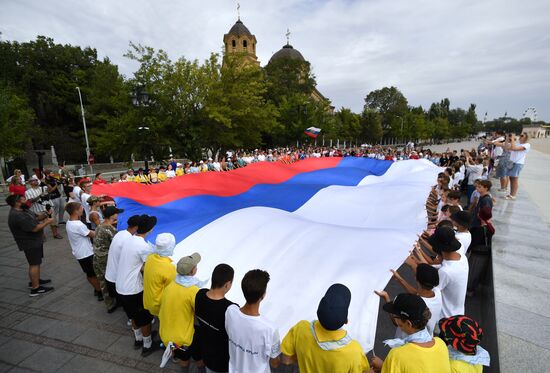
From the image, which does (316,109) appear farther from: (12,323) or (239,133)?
(12,323)

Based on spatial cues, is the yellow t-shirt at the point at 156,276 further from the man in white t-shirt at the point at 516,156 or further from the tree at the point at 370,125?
the tree at the point at 370,125

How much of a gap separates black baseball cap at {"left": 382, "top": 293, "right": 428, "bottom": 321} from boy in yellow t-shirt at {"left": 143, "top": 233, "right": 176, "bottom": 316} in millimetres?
2493

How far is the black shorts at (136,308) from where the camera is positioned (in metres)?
3.85

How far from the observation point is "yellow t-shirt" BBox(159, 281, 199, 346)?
9.51 ft

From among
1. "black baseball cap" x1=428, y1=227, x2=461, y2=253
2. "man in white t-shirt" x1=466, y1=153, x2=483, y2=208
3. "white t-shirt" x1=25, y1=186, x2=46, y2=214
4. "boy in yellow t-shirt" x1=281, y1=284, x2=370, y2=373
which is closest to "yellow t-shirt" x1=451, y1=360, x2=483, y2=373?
"boy in yellow t-shirt" x1=281, y1=284, x2=370, y2=373

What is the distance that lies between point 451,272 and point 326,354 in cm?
196

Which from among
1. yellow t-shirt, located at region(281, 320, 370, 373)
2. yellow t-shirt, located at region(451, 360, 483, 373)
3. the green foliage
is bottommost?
yellow t-shirt, located at region(451, 360, 483, 373)

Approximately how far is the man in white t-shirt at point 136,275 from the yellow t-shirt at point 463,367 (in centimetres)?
349

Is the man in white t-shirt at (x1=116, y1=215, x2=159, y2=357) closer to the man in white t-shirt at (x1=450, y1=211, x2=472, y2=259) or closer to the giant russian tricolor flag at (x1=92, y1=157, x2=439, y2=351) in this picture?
the giant russian tricolor flag at (x1=92, y1=157, x2=439, y2=351)

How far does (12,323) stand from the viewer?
15.4ft

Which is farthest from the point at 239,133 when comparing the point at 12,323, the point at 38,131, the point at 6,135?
the point at 38,131

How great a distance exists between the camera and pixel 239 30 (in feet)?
173

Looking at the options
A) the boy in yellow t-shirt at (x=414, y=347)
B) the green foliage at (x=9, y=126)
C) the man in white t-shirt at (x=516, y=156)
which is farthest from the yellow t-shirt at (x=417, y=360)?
the green foliage at (x=9, y=126)

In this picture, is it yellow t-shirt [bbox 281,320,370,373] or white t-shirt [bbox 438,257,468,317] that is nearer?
yellow t-shirt [bbox 281,320,370,373]
